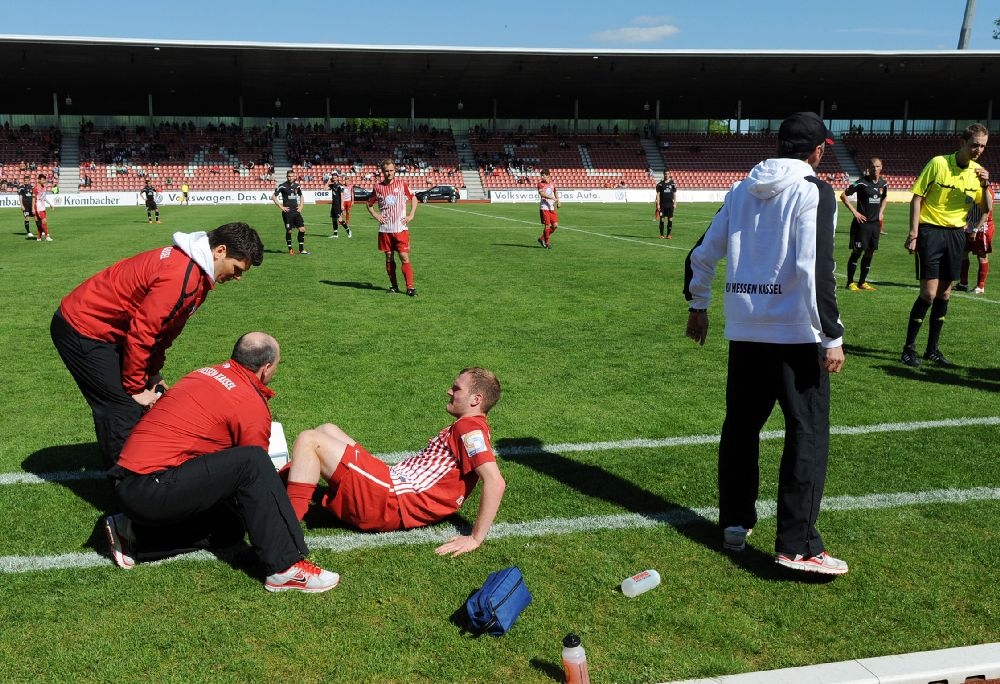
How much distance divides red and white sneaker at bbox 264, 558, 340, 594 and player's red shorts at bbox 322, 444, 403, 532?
52 centimetres

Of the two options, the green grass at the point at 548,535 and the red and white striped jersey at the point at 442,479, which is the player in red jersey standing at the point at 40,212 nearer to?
the green grass at the point at 548,535

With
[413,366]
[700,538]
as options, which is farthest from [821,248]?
[413,366]

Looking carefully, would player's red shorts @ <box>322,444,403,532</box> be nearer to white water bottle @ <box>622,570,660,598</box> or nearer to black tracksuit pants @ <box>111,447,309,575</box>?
black tracksuit pants @ <box>111,447,309,575</box>

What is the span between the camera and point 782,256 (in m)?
3.62

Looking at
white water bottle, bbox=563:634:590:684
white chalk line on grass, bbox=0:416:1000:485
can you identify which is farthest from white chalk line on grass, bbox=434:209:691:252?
white water bottle, bbox=563:634:590:684

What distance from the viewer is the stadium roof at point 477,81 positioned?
46.6 meters

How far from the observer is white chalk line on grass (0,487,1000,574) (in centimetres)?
391

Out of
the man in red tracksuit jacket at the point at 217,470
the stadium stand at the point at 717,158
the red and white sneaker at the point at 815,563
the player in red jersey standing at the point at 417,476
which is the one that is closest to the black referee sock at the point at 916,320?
the red and white sneaker at the point at 815,563

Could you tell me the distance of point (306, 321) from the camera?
10.5 m

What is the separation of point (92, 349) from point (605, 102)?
202ft

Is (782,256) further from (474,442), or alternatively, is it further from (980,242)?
(980,242)

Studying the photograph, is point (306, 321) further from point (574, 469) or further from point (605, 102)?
point (605, 102)

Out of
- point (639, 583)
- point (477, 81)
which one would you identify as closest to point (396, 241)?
point (639, 583)

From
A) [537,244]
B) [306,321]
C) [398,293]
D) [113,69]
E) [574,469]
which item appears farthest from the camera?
[113,69]
